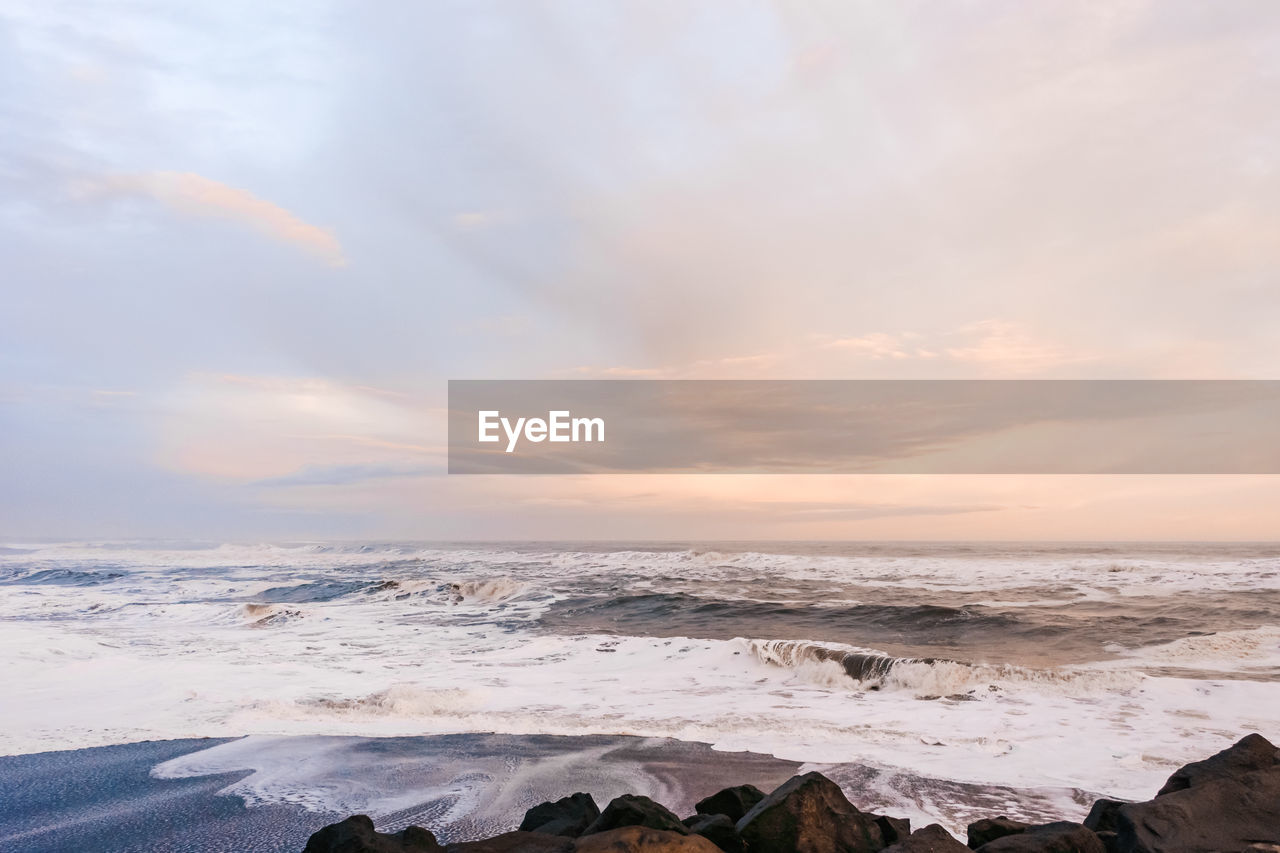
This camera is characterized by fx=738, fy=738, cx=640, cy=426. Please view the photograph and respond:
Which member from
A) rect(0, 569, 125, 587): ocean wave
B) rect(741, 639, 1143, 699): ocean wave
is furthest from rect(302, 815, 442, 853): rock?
rect(0, 569, 125, 587): ocean wave

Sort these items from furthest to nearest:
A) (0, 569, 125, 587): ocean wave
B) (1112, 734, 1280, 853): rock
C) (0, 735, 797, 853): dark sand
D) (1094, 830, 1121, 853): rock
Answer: (0, 569, 125, 587): ocean wave
(0, 735, 797, 853): dark sand
(1094, 830, 1121, 853): rock
(1112, 734, 1280, 853): rock

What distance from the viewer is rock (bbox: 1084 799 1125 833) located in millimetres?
4520

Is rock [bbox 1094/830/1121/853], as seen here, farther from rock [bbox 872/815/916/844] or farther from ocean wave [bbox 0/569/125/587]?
ocean wave [bbox 0/569/125/587]

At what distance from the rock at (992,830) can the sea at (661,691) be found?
0.99 meters

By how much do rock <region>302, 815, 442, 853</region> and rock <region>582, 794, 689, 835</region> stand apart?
3.01 ft

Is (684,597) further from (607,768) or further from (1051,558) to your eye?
(1051,558)

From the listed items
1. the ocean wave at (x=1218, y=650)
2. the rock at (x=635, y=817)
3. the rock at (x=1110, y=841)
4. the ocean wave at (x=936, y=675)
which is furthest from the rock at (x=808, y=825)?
the ocean wave at (x=1218, y=650)

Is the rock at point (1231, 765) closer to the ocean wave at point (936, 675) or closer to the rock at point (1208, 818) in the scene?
the rock at point (1208, 818)

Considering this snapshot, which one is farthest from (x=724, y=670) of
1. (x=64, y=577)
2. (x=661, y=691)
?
(x=64, y=577)

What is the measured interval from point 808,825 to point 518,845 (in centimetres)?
157

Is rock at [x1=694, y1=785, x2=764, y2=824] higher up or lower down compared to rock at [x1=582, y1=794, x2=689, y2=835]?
lower down

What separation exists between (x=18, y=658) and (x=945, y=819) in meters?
13.8

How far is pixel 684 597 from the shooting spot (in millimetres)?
22266

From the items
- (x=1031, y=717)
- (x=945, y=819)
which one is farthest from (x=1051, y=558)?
(x=945, y=819)
